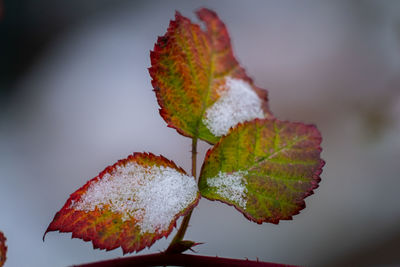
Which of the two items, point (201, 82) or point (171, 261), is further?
point (201, 82)

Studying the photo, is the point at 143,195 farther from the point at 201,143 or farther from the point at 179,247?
the point at 201,143

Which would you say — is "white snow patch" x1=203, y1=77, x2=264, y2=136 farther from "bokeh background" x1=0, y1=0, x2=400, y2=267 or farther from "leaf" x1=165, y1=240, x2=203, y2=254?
"bokeh background" x1=0, y1=0, x2=400, y2=267

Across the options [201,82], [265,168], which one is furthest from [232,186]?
[201,82]

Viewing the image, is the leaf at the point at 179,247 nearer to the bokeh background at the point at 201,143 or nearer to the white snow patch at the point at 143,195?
the white snow patch at the point at 143,195

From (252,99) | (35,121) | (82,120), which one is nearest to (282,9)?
(82,120)

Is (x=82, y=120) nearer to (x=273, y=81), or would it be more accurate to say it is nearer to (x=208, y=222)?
(x=208, y=222)

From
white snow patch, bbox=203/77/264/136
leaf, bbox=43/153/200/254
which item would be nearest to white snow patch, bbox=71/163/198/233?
leaf, bbox=43/153/200/254

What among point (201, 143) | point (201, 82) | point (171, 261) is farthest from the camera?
point (201, 143)
